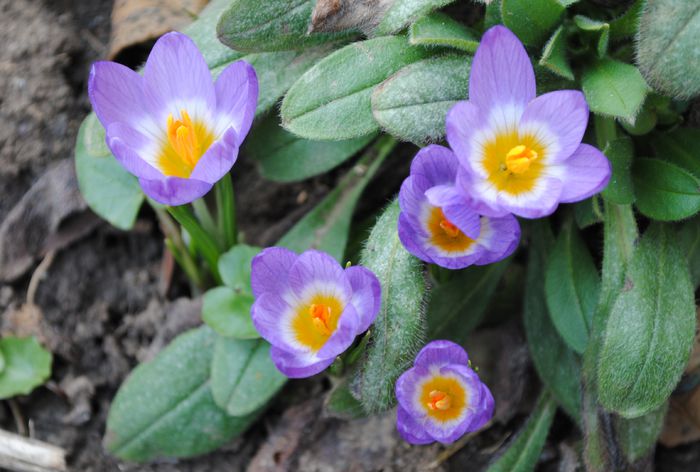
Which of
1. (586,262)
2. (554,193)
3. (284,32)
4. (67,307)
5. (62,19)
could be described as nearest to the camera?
(554,193)

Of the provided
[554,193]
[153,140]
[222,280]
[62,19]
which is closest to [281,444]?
[222,280]


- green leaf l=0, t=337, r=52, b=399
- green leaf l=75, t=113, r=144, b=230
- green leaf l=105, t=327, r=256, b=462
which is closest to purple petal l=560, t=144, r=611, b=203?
green leaf l=105, t=327, r=256, b=462

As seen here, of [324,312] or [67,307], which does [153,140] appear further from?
[67,307]

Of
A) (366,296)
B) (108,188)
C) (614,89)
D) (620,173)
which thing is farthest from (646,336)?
(108,188)

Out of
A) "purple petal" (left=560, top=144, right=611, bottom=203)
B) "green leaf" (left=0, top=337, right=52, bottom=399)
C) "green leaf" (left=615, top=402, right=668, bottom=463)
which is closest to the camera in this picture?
"purple petal" (left=560, top=144, right=611, bottom=203)

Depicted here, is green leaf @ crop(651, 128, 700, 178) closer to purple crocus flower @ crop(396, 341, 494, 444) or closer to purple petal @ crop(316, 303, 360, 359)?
purple crocus flower @ crop(396, 341, 494, 444)

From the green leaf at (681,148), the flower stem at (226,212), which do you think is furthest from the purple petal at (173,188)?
the green leaf at (681,148)

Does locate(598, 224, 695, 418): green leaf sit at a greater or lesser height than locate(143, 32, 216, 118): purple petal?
lesser

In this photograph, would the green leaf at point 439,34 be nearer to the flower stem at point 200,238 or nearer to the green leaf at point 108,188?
the flower stem at point 200,238
